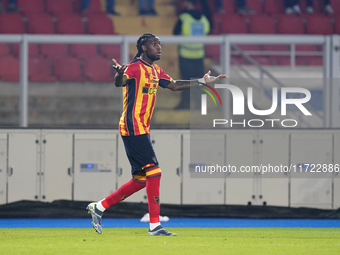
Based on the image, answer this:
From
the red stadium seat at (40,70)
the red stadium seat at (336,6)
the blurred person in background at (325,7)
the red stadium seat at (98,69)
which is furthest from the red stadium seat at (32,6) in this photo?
the red stadium seat at (336,6)

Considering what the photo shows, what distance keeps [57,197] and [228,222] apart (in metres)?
2.88

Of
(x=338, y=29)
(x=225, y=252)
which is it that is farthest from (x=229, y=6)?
(x=225, y=252)

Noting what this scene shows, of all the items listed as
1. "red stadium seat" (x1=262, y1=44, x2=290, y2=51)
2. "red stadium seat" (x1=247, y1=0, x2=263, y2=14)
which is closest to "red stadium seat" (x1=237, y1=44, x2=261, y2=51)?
"red stadium seat" (x1=262, y1=44, x2=290, y2=51)

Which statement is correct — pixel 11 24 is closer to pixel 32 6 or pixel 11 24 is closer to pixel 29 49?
pixel 32 6

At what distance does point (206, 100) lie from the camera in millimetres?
10500

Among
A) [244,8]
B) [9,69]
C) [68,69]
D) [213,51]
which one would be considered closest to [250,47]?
[213,51]

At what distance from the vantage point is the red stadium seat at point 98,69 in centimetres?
1074

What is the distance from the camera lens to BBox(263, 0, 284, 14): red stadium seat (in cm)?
1736

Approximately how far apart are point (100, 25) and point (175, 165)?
5.60 m

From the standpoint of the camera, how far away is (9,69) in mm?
11102

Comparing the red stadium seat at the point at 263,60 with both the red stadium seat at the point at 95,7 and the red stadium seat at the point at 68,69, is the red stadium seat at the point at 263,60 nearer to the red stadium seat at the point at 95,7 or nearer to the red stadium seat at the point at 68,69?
the red stadium seat at the point at 68,69

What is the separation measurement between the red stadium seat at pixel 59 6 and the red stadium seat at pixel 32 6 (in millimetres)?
169

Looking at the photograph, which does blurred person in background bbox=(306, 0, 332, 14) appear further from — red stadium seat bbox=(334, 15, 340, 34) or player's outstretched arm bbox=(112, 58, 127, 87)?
player's outstretched arm bbox=(112, 58, 127, 87)

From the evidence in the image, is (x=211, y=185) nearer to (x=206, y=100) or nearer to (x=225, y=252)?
(x=206, y=100)
